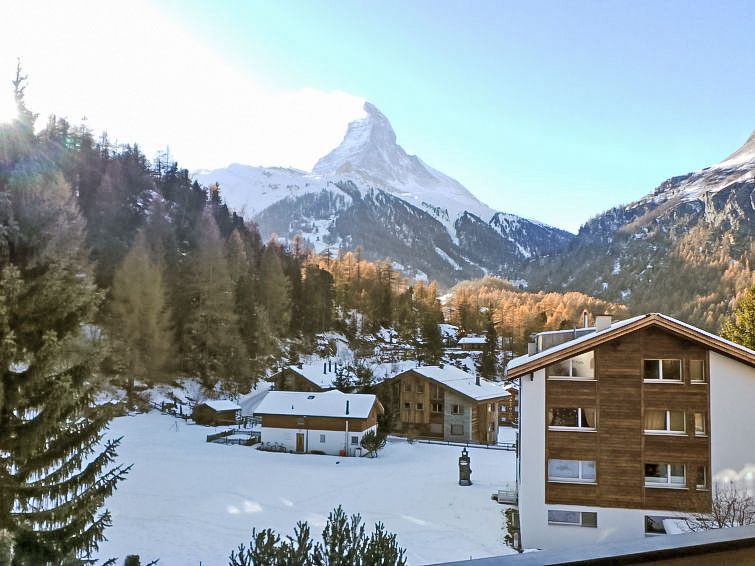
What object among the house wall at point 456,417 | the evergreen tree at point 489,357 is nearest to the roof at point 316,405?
the house wall at point 456,417

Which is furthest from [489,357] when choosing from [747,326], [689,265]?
[689,265]

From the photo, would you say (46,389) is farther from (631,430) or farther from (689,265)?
(689,265)

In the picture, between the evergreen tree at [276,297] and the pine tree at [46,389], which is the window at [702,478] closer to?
the pine tree at [46,389]

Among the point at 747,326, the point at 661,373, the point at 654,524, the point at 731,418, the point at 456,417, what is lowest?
Result: the point at 654,524

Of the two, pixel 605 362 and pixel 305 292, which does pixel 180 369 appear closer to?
pixel 305 292

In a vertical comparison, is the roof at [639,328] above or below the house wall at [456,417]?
above

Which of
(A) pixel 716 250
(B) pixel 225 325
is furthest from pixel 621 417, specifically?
(A) pixel 716 250

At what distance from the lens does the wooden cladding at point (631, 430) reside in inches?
687

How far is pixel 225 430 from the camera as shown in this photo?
134 ft

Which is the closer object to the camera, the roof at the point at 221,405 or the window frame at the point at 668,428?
the window frame at the point at 668,428

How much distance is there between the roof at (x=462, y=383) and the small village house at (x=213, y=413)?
15.8 m

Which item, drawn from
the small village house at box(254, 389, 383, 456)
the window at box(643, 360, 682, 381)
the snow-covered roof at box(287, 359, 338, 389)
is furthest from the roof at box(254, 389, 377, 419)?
the window at box(643, 360, 682, 381)

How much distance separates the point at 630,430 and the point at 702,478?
106 inches

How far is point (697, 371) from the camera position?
1803cm
